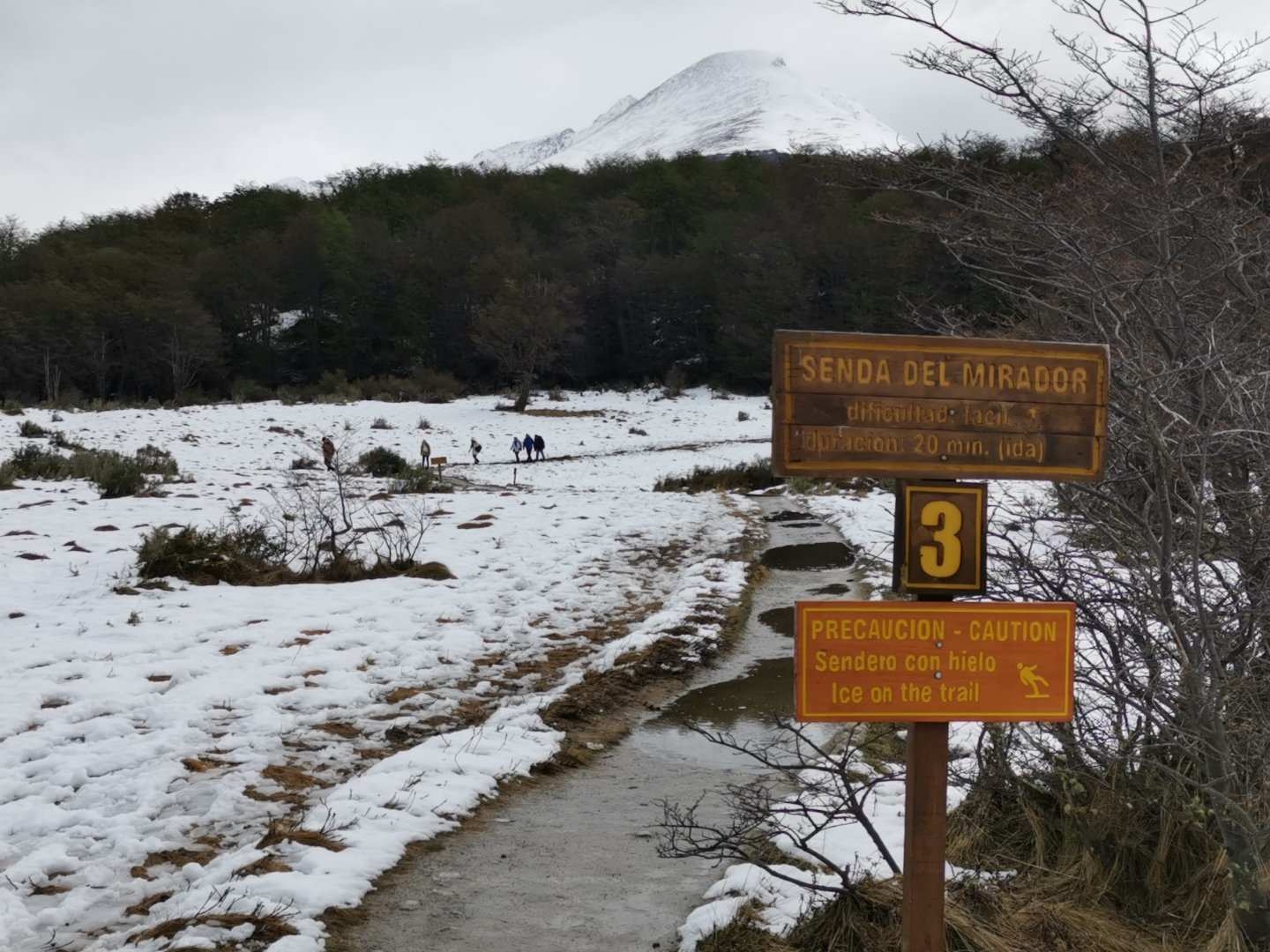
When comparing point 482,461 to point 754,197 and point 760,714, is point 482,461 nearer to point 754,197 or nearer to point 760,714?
point 760,714

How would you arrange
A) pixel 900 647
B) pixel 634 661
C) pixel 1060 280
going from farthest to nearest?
pixel 634 661, pixel 1060 280, pixel 900 647

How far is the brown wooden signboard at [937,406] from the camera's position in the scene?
2.89m

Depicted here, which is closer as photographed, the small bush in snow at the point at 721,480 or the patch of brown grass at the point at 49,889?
the patch of brown grass at the point at 49,889

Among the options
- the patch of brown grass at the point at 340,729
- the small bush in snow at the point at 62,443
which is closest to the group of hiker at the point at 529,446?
the small bush in snow at the point at 62,443

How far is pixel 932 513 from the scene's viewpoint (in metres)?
2.97

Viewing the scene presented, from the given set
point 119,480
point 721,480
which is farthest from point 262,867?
point 721,480

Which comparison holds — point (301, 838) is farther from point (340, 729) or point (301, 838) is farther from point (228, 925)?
point (340, 729)

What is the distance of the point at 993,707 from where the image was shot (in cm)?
286

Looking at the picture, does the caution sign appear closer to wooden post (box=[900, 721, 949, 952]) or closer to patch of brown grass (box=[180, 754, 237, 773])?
wooden post (box=[900, 721, 949, 952])

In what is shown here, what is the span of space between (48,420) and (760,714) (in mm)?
26685

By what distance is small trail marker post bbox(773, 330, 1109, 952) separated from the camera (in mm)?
2848

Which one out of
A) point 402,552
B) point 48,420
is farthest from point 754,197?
point 402,552

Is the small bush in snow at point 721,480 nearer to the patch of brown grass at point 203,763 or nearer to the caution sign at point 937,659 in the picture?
the patch of brown grass at point 203,763

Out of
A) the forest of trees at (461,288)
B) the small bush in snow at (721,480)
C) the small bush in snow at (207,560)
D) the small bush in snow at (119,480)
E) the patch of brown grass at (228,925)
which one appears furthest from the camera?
the forest of trees at (461,288)
